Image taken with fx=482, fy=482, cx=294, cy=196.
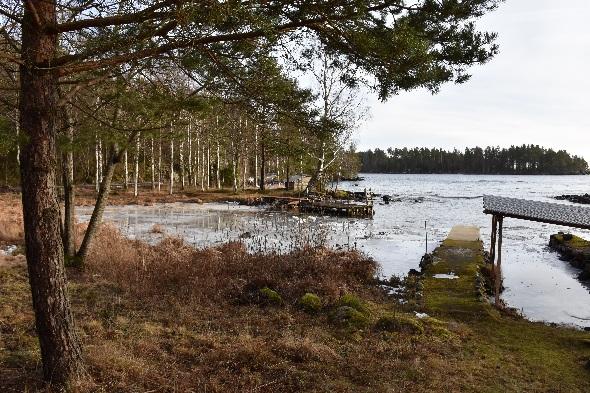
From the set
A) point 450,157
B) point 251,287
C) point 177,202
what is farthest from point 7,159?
point 450,157

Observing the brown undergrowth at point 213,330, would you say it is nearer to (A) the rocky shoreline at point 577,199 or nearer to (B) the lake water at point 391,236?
(B) the lake water at point 391,236

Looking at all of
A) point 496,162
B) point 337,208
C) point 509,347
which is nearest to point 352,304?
point 509,347

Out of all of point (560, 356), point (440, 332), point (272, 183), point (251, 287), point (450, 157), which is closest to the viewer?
point (560, 356)

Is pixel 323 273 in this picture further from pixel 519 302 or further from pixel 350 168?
pixel 350 168

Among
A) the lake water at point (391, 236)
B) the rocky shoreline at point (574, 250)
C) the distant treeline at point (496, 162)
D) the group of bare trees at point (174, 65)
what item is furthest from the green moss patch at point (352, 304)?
the distant treeline at point (496, 162)

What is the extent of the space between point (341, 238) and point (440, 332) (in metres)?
13.8

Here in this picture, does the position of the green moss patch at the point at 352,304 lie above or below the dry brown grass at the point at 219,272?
below

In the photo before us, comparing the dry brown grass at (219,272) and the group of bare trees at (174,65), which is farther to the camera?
the dry brown grass at (219,272)

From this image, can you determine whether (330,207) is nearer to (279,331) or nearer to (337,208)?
(337,208)

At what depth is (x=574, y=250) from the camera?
2138cm

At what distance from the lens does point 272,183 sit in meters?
61.4

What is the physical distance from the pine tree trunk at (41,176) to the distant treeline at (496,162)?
185 meters

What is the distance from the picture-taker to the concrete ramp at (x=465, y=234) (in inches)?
864

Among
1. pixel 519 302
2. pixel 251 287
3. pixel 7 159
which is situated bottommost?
pixel 519 302
